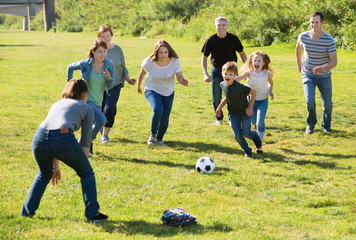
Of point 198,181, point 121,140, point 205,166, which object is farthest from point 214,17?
point 198,181

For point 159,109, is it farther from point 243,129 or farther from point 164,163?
point 243,129

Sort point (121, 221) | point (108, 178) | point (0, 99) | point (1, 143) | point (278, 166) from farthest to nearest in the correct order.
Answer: point (0, 99)
point (1, 143)
point (278, 166)
point (108, 178)
point (121, 221)

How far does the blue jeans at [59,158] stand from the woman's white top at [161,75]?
12.2 ft

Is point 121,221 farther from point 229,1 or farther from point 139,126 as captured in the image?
point 229,1

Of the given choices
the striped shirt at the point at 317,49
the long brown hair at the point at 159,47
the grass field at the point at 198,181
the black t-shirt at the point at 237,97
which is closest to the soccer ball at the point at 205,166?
the grass field at the point at 198,181

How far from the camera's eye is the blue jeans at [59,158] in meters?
4.68

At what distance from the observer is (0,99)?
13.5 meters

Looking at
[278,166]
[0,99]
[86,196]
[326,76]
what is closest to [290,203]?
[278,166]

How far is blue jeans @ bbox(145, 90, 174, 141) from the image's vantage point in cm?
839

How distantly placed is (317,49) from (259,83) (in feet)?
5.08

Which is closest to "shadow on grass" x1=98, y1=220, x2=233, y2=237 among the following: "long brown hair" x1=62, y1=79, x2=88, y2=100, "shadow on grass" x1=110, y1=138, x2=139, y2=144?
"long brown hair" x1=62, y1=79, x2=88, y2=100

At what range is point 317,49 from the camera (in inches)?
351

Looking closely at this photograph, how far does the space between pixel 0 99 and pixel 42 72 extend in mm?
6951

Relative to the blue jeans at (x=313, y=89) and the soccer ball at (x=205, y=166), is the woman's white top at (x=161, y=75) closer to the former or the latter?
the soccer ball at (x=205, y=166)
